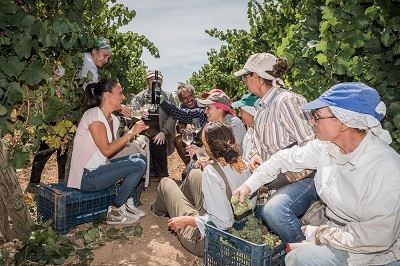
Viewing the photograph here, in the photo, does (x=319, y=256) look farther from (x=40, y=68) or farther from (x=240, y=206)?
(x=40, y=68)

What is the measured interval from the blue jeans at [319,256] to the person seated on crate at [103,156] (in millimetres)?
2556

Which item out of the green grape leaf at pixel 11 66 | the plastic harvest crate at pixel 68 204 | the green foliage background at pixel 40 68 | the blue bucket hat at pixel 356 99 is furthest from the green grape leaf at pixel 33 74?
the blue bucket hat at pixel 356 99

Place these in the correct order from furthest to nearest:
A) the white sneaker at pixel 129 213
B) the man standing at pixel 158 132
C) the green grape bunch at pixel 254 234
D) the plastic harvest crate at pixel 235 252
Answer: the man standing at pixel 158 132
the white sneaker at pixel 129 213
the green grape bunch at pixel 254 234
the plastic harvest crate at pixel 235 252

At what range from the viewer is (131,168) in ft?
15.4

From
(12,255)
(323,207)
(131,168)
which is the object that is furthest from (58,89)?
(323,207)

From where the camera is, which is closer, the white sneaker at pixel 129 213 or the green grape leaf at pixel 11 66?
Result: the green grape leaf at pixel 11 66

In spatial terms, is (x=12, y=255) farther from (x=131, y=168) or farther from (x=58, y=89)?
(x=58, y=89)

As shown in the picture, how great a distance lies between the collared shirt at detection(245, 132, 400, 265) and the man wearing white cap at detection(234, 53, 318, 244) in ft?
1.34

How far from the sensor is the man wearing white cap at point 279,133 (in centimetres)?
306

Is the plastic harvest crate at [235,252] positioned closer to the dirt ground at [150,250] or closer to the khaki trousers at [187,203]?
the khaki trousers at [187,203]

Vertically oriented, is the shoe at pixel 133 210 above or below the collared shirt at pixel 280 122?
below

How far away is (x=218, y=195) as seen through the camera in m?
3.22

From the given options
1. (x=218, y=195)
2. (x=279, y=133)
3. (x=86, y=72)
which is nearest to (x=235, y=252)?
(x=218, y=195)

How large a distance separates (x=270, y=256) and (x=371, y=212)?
32.2 inches
